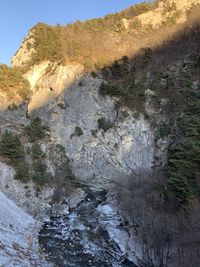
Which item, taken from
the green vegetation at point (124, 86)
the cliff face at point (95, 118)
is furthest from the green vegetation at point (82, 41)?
the green vegetation at point (124, 86)

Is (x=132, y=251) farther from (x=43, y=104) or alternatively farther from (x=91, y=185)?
(x=43, y=104)

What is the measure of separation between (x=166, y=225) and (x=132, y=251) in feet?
12.5

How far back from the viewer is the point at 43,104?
61406mm

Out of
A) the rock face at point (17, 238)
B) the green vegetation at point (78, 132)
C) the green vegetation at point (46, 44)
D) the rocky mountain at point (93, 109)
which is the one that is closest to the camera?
the rock face at point (17, 238)

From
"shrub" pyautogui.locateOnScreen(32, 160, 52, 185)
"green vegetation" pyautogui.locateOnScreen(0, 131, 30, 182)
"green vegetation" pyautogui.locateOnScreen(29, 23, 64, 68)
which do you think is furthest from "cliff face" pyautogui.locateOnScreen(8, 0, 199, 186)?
"green vegetation" pyautogui.locateOnScreen(0, 131, 30, 182)

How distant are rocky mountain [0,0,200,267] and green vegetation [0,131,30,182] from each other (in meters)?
0.12

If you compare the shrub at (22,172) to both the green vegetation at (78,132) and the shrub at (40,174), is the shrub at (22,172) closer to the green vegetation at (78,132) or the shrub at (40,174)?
the shrub at (40,174)

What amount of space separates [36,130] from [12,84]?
11882 millimetres

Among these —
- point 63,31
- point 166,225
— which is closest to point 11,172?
point 166,225

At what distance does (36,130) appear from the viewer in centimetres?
5275

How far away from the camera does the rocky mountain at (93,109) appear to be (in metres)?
42.6

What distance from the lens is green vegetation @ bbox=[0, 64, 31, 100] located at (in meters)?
59.4

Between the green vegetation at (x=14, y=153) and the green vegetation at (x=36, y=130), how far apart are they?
17.7 feet

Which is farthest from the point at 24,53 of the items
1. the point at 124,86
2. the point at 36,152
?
the point at 36,152
